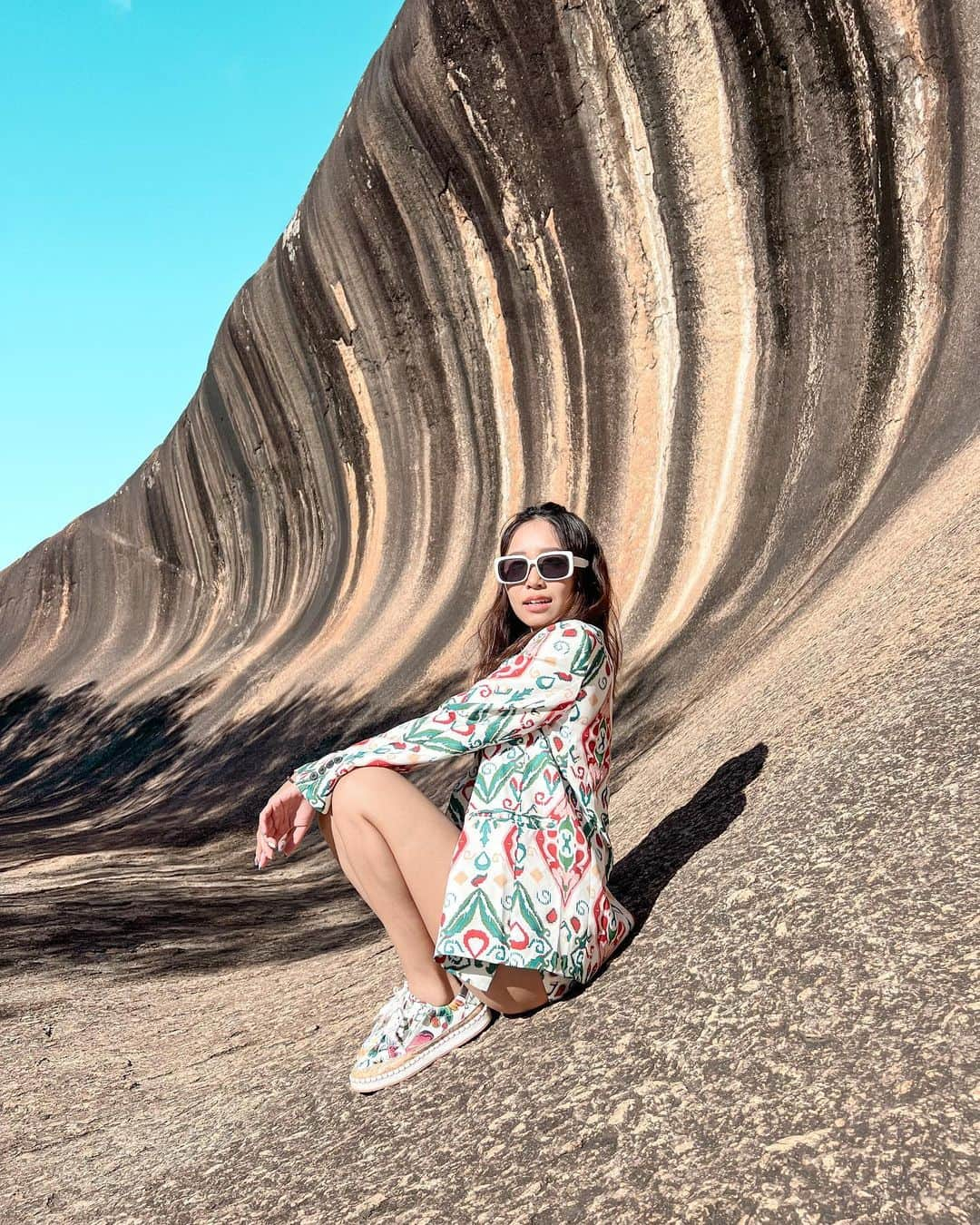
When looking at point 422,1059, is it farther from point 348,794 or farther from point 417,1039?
point 348,794

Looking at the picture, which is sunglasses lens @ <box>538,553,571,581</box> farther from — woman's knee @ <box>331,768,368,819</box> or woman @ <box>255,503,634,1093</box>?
woman's knee @ <box>331,768,368,819</box>

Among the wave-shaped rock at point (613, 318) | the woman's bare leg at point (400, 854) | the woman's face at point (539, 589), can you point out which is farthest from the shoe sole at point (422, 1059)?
the wave-shaped rock at point (613, 318)

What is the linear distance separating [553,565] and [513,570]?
0.10 m

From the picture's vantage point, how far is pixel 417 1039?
2.45 m

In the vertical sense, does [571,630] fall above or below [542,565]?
below

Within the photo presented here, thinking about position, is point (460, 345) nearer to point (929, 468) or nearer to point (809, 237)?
point (809, 237)

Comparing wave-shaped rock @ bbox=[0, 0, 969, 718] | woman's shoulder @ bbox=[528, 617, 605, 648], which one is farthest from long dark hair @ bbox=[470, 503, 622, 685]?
wave-shaped rock @ bbox=[0, 0, 969, 718]

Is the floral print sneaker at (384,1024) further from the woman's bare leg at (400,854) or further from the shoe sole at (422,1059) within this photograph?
the woman's bare leg at (400,854)

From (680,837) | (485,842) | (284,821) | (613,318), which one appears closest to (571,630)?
(485,842)

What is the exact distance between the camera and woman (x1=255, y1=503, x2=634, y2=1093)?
2.22 meters

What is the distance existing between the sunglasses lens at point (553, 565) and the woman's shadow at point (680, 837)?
2.78 ft

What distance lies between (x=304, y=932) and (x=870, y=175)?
5763 millimetres

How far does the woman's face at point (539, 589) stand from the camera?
257 cm

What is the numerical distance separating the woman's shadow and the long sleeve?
2.12 feet
